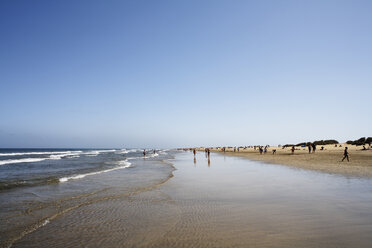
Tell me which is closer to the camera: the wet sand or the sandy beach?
the wet sand

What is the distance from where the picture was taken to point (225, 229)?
6168mm

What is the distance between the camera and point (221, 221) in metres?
6.88

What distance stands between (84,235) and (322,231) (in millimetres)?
6320

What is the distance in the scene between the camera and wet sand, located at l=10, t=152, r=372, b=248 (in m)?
5.43

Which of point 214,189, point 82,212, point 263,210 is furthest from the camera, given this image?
point 214,189

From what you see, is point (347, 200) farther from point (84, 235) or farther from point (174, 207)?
point (84, 235)

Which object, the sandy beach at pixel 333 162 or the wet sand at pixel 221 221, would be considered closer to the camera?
the wet sand at pixel 221 221

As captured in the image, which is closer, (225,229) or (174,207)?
(225,229)

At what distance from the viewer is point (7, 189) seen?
43.1ft

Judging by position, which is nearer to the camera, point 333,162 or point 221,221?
point 221,221

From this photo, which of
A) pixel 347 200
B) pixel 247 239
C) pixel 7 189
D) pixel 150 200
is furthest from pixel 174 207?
pixel 7 189

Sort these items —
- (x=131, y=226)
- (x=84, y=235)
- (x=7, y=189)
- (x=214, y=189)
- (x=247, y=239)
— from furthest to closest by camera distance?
(x=7, y=189) < (x=214, y=189) < (x=131, y=226) < (x=84, y=235) < (x=247, y=239)

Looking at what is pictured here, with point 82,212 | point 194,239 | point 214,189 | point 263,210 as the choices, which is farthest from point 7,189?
point 263,210

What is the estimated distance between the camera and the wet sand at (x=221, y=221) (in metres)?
5.43
